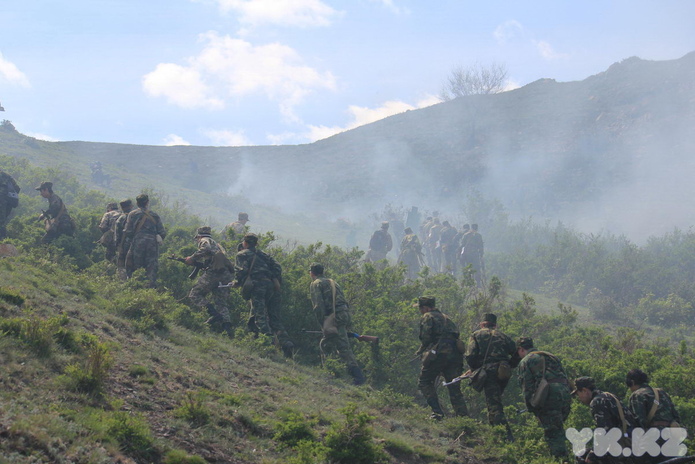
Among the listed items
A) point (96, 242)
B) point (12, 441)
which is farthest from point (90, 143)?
point (12, 441)

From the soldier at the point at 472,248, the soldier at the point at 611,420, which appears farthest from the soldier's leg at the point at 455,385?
the soldier at the point at 472,248

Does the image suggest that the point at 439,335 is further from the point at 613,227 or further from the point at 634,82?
the point at 634,82

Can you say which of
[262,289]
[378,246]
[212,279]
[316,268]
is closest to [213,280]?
[212,279]

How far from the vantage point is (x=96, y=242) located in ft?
37.8

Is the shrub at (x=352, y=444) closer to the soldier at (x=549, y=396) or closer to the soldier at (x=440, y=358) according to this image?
the soldier at (x=549, y=396)

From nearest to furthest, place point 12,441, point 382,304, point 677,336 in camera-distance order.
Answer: point 12,441 → point 382,304 → point 677,336

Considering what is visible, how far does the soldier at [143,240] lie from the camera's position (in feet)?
34.0

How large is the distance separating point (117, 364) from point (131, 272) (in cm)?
480

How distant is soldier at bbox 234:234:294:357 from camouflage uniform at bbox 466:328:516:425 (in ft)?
10.8

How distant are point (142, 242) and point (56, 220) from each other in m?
2.83

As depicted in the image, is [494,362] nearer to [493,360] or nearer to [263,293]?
[493,360]

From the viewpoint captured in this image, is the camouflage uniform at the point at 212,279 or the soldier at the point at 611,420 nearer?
the soldier at the point at 611,420

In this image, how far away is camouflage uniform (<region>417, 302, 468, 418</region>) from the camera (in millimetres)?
7621

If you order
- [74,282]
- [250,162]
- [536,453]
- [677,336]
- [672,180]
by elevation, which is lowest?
[677,336]
